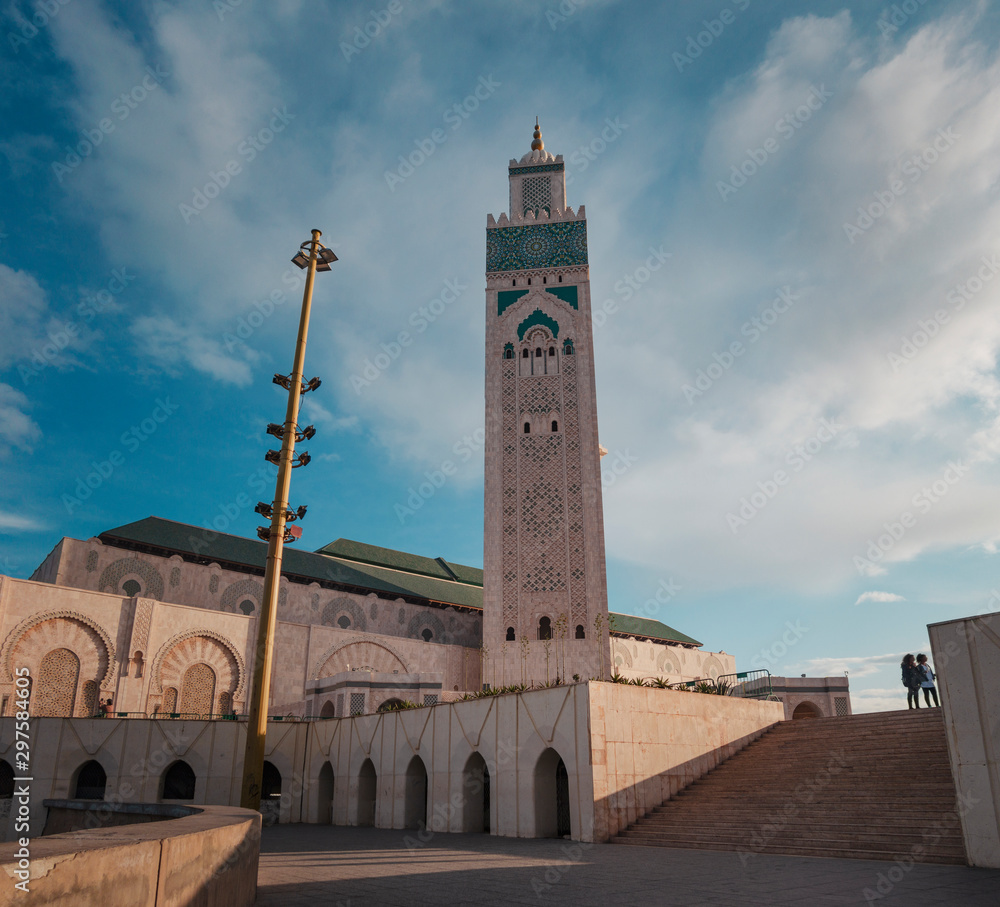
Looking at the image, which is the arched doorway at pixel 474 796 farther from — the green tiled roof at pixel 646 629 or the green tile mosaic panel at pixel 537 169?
the green tile mosaic panel at pixel 537 169

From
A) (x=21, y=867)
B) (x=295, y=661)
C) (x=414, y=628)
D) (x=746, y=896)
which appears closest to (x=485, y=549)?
(x=414, y=628)

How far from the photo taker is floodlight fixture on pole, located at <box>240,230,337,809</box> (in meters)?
8.45

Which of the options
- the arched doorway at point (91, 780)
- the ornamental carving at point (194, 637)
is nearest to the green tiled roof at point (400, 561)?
the ornamental carving at point (194, 637)

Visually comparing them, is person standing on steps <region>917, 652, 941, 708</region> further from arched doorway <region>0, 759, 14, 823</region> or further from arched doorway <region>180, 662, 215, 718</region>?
arched doorway <region>180, 662, 215, 718</region>

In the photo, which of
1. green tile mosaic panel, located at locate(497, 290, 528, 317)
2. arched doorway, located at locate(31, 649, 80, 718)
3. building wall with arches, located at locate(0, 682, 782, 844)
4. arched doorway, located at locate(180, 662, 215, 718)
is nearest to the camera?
building wall with arches, located at locate(0, 682, 782, 844)

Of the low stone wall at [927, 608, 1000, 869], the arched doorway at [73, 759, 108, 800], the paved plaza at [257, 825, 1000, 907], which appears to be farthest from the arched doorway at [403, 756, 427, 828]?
the low stone wall at [927, 608, 1000, 869]

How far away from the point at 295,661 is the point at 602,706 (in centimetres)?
2095

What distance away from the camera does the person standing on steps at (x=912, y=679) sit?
1430 centimetres

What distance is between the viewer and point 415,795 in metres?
16.0

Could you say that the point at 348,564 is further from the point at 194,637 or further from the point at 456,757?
the point at 456,757

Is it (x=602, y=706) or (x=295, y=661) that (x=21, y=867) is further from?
(x=295, y=661)

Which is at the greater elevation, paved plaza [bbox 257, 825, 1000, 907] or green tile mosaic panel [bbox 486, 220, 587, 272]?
green tile mosaic panel [bbox 486, 220, 587, 272]

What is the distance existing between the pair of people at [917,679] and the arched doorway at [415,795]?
9980mm

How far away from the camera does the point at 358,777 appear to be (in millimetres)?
18203
